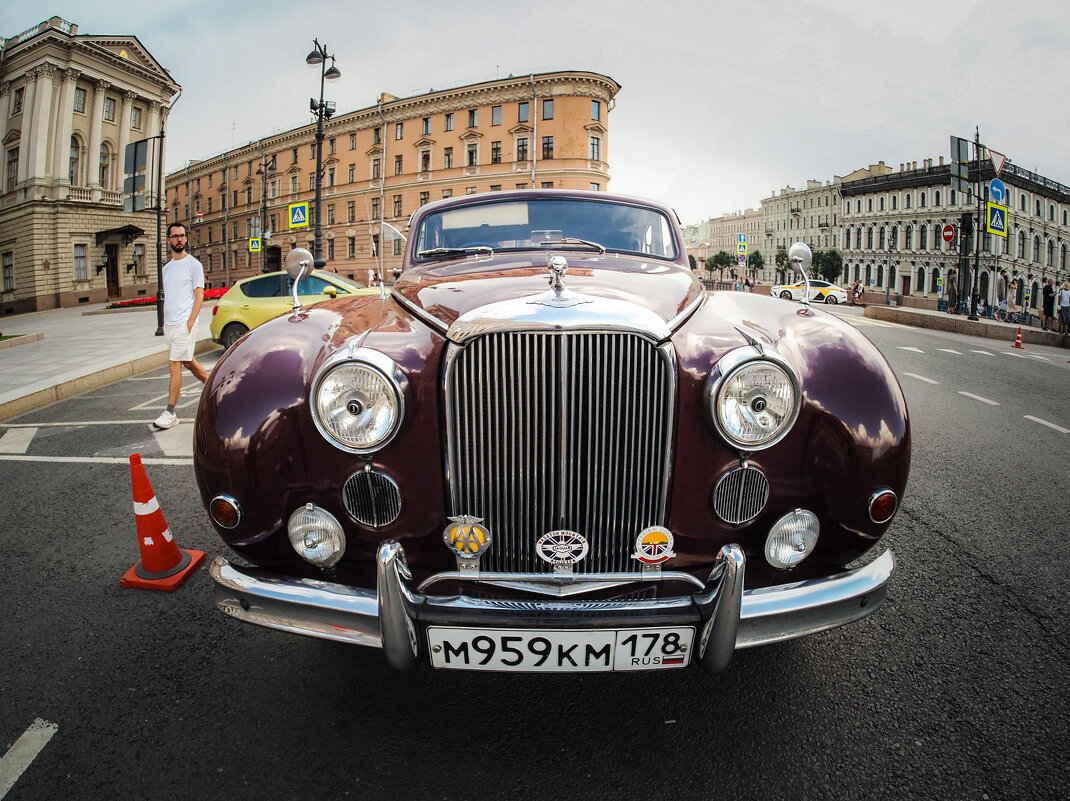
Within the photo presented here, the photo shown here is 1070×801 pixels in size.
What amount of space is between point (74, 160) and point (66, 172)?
4.34 feet

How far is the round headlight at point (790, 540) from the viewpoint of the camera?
6.77ft

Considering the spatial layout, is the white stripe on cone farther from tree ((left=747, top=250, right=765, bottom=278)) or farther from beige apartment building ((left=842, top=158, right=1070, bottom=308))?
tree ((left=747, top=250, right=765, bottom=278))

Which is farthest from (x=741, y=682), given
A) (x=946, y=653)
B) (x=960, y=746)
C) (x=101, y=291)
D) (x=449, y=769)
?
(x=101, y=291)

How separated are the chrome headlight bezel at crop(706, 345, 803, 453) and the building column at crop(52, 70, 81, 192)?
4245 cm

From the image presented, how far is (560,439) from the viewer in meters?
1.95

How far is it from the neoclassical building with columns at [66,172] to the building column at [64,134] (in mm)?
51

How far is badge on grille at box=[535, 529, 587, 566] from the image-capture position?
2000mm

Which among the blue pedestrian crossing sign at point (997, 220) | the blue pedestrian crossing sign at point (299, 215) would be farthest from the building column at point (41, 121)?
the blue pedestrian crossing sign at point (997, 220)

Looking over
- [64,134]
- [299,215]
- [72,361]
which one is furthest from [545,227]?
[64,134]

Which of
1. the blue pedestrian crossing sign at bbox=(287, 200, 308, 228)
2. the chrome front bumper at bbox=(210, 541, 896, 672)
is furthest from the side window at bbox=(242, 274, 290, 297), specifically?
the chrome front bumper at bbox=(210, 541, 896, 672)

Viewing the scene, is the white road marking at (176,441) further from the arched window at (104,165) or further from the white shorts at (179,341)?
the arched window at (104,165)

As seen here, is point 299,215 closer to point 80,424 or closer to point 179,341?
point 80,424

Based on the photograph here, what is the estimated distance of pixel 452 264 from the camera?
10.3 ft

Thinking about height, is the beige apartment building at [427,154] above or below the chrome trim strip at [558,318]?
above
